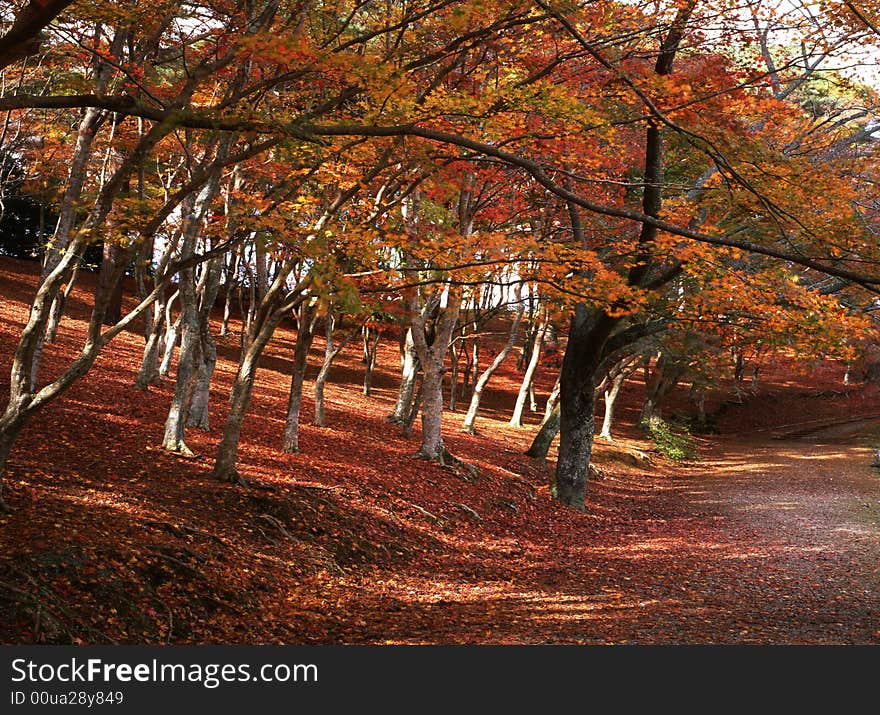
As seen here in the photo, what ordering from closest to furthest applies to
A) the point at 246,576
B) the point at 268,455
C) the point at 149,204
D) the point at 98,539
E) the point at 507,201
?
1. the point at 98,539
2. the point at 246,576
3. the point at 149,204
4. the point at 268,455
5. the point at 507,201

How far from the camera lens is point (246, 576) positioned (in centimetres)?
790

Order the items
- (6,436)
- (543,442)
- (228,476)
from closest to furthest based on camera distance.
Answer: (6,436) < (228,476) < (543,442)

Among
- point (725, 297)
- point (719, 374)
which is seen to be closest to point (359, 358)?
point (719, 374)

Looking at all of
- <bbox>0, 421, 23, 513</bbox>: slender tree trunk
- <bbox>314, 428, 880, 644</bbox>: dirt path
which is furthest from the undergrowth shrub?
<bbox>0, 421, 23, 513</bbox>: slender tree trunk

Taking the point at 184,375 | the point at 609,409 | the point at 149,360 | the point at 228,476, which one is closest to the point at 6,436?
the point at 228,476

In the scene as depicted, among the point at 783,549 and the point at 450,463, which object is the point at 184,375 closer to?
the point at 450,463

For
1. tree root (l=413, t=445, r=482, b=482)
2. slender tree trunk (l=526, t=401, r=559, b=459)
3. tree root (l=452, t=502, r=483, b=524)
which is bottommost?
tree root (l=452, t=502, r=483, b=524)

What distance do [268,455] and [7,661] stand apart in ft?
25.9

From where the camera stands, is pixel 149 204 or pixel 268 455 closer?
pixel 149 204

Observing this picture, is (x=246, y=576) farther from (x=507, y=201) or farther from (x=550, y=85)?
(x=507, y=201)

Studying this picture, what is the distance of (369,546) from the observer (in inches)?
407

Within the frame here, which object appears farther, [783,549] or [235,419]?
[783,549]

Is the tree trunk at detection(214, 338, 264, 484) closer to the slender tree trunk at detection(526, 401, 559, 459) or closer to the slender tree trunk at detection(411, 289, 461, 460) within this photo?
the slender tree trunk at detection(411, 289, 461, 460)

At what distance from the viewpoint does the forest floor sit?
6727mm
